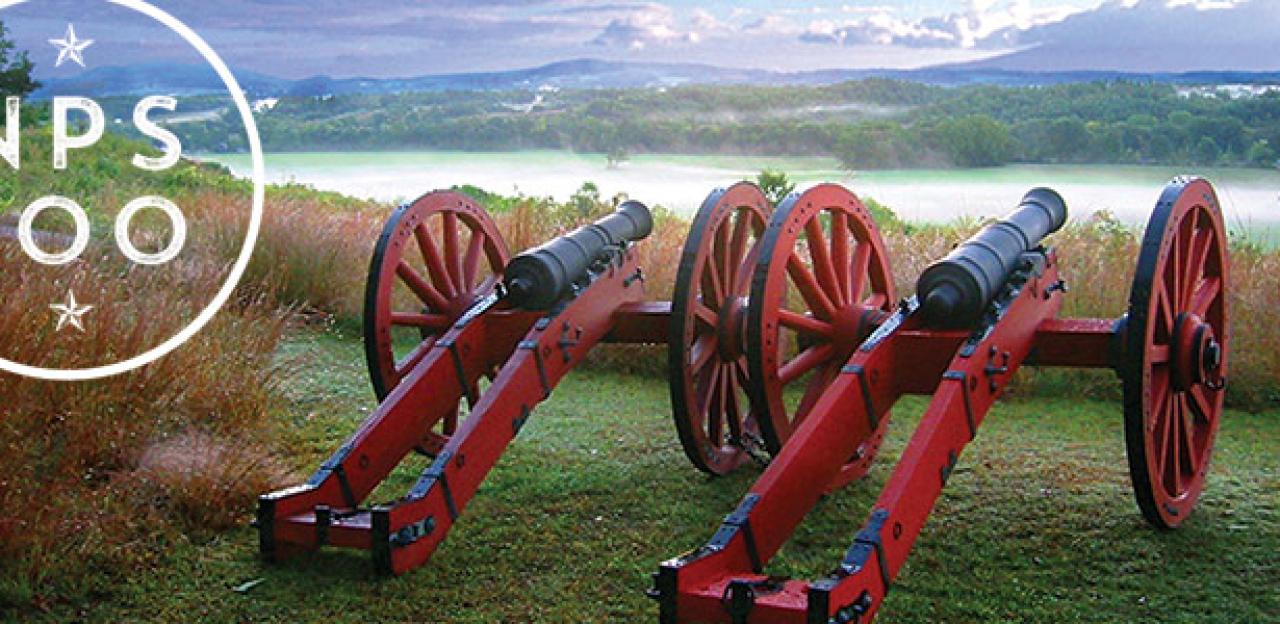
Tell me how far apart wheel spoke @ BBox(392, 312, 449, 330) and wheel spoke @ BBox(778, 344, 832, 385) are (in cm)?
123

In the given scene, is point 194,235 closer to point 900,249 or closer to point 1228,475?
point 900,249

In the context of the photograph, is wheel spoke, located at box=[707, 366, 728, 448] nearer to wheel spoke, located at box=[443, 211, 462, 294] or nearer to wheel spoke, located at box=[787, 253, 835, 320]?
wheel spoke, located at box=[787, 253, 835, 320]

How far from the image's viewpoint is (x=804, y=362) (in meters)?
4.35

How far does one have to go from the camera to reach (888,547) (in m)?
3.01

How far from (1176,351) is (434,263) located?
2440mm

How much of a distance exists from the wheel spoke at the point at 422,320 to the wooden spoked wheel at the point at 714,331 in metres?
0.90

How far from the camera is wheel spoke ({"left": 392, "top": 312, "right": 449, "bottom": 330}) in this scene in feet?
15.2

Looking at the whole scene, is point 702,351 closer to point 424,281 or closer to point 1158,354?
point 424,281

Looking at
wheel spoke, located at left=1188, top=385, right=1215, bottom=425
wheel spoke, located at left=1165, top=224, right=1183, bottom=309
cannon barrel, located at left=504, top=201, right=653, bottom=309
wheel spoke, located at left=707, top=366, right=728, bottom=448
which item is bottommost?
wheel spoke, located at left=707, top=366, right=728, bottom=448

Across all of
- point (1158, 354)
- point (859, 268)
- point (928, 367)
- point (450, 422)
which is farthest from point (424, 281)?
point (1158, 354)

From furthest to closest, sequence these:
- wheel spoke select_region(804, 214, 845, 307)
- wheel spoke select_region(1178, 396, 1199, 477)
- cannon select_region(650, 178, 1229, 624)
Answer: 1. wheel spoke select_region(804, 214, 845, 307)
2. wheel spoke select_region(1178, 396, 1199, 477)
3. cannon select_region(650, 178, 1229, 624)

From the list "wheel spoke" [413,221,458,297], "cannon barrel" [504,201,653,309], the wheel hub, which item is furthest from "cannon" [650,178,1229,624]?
"wheel spoke" [413,221,458,297]

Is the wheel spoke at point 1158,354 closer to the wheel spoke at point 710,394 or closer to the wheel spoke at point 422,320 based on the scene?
the wheel spoke at point 710,394

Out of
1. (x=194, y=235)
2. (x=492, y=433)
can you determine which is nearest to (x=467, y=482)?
(x=492, y=433)
